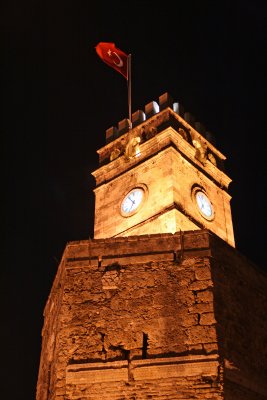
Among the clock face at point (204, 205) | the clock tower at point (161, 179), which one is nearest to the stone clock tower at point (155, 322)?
the clock tower at point (161, 179)

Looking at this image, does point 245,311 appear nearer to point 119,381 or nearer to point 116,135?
point 119,381

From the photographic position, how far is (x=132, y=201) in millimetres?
19000

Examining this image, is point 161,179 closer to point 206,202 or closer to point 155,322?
point 206,202

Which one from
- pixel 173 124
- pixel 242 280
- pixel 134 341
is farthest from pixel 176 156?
pixel 134 341

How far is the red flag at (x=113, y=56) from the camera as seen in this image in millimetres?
19828

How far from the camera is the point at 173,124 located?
19672 millimetres

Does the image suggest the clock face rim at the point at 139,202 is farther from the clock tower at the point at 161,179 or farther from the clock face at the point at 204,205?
the clock face at the point at 204,205

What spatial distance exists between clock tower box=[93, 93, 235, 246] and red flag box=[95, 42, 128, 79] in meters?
1.67

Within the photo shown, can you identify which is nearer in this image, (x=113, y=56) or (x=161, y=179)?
(x=161, y=179)

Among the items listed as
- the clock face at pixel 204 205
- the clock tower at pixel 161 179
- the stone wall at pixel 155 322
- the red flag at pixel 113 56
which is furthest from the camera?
the red flag at pixel 113 56

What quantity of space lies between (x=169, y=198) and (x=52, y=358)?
354 inches

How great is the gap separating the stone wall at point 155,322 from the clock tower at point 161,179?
744 centimetres

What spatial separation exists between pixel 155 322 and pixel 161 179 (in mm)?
9872

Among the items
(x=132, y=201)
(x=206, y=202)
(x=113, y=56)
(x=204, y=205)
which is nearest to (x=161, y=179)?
(x=132, y=201)
